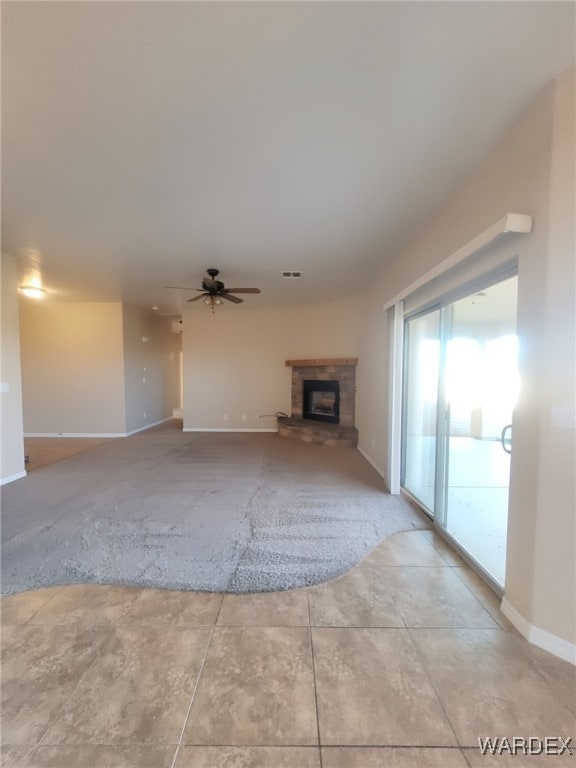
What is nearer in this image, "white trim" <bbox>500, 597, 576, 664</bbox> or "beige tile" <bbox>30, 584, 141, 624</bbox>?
"white trim" <bbox>500, 597, 576, 664</bbox>

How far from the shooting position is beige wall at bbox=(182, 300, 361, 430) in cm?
733

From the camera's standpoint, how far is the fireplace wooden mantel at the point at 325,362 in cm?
613

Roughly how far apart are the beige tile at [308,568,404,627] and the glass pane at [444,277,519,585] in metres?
0.77

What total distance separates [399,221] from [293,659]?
3233mm

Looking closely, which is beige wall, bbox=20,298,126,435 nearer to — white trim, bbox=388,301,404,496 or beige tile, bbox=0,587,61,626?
beige tile, bbox=0,587,61,626

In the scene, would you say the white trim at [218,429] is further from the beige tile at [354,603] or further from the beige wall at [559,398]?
the beige wall at [559,398]

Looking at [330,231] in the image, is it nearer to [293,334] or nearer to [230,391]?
[293,334]

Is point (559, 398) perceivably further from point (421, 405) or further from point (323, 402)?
point (323, 402)

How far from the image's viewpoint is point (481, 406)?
5281mm

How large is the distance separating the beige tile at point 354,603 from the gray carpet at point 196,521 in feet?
0.38

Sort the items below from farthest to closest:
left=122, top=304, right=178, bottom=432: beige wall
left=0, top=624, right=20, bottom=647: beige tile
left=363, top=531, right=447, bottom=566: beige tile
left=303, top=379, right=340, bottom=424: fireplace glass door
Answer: left=122, top=304, right=178, bottom=432: beige wall < left=303, top=379, right=340, bottom=424: fireplace glass door < left=363, top=531, right=447, bottom=566: beige tile < left=0, top=624, right=20, bottom=647: beige tile

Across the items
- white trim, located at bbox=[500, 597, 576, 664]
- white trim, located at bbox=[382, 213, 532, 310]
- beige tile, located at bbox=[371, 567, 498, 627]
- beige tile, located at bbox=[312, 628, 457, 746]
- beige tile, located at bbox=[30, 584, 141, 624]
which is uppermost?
white trim, located at bbox=[382, 213, 532, 310]

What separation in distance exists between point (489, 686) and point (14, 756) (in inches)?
72.7

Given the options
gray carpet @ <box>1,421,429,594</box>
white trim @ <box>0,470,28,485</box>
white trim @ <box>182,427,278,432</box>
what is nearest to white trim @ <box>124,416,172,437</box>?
white trim @ <box>182,427,278,432</box>
